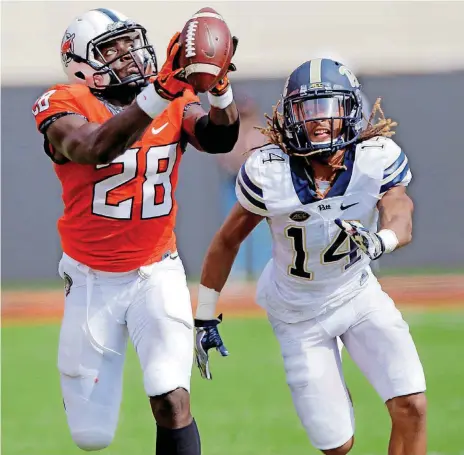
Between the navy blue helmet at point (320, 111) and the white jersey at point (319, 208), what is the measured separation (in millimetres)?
85

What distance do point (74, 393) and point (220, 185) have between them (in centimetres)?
823

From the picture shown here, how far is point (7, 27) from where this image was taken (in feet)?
49.1

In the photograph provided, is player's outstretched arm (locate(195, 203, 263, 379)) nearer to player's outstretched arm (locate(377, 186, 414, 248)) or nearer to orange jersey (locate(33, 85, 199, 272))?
orange jersey (locate(33, 85, 199, 272))

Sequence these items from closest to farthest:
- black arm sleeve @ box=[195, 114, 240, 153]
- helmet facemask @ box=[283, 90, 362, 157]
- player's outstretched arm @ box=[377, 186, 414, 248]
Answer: player's outstretched arm @ box=[377, 186, 414, 248] → helmet facemask @ box=[283, 90, 362, 157] → black arm sleeve @ box=[195, 114, 240, 153]

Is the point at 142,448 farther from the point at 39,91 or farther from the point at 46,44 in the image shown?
the point at 46,44

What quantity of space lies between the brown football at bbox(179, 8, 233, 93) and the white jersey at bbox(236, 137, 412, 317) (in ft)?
1.68

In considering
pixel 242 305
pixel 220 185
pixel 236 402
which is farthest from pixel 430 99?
pixel 236 402

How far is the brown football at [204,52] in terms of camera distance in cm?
381

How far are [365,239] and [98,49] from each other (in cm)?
141

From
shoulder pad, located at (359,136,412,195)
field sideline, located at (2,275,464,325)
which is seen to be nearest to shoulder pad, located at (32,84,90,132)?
shoulder pad, located at (359,136,412,195)

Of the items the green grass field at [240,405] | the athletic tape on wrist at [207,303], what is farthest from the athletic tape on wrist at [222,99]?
the green grass field at [240,405]

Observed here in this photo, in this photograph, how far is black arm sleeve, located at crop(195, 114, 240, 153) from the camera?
4.32 metres

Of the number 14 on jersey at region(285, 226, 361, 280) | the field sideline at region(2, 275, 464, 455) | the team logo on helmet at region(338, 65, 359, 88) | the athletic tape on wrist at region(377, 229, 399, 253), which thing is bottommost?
the field sideline at region(2, 275, 464, 455)

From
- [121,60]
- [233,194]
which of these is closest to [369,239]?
[121,60]
